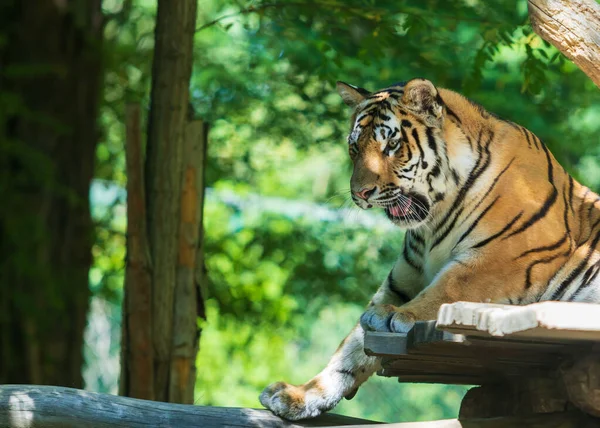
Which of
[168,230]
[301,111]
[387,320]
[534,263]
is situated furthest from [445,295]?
[301,111]

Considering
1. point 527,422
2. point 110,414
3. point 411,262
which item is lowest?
point 110,414

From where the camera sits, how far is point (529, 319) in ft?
6.54

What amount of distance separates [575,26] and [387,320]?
3.60 feet

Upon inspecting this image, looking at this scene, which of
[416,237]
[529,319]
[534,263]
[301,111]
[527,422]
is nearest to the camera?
[529,319]

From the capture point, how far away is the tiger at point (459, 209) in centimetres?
299

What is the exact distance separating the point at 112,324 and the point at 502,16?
5.52 meters

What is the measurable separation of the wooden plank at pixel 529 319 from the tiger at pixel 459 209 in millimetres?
743

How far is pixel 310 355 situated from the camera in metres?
10.5

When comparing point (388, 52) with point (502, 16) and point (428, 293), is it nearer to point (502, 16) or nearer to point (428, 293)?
point (502, 16)

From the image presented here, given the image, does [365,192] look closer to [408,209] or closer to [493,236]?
[408,209]

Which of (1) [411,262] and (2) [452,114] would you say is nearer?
(2) [452,114]

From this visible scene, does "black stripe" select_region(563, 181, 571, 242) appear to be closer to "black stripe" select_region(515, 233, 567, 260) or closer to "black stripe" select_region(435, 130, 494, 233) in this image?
"black stripe" select_region(515, 233, 567, 260)

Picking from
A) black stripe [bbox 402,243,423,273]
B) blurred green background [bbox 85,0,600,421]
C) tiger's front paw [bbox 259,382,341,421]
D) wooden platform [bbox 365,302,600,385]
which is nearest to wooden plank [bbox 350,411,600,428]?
wooden platform [bbox 365,302,600,385]

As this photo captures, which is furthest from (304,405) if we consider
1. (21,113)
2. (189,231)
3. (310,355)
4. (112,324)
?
(310,355)
